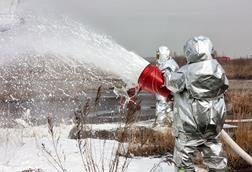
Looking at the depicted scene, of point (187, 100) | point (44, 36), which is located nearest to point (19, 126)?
point (44, 36)

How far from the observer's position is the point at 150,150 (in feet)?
22.8

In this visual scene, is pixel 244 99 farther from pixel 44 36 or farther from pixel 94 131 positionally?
pixel 44 36

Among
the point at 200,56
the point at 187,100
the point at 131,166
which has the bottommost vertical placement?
the point at 131,166

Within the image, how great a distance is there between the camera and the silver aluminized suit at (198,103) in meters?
4.71

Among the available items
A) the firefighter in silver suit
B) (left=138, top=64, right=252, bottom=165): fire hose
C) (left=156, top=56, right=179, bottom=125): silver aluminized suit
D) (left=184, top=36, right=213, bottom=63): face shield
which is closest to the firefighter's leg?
(left=138, top=64, right=252, bottom=165): fire hose

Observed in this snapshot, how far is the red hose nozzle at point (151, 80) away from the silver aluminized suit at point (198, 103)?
0.08 meters

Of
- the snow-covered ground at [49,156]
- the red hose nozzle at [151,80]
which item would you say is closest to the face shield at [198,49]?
the red hose nozzle at [151,80]

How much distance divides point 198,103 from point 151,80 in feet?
1.67

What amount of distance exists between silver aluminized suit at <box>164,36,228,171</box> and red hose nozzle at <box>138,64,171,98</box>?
80 mm

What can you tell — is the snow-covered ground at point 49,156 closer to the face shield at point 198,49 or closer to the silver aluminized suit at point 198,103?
the silver aluminized suit at point 198,103

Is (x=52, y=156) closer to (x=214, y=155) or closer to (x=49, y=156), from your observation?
(x=49, y=156)

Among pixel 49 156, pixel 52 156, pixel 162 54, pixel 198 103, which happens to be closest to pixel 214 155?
pixel 198 103

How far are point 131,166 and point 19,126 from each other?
3.70 meters

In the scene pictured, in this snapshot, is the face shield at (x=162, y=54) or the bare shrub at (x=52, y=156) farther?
the face shield at (x=162, y=54)
